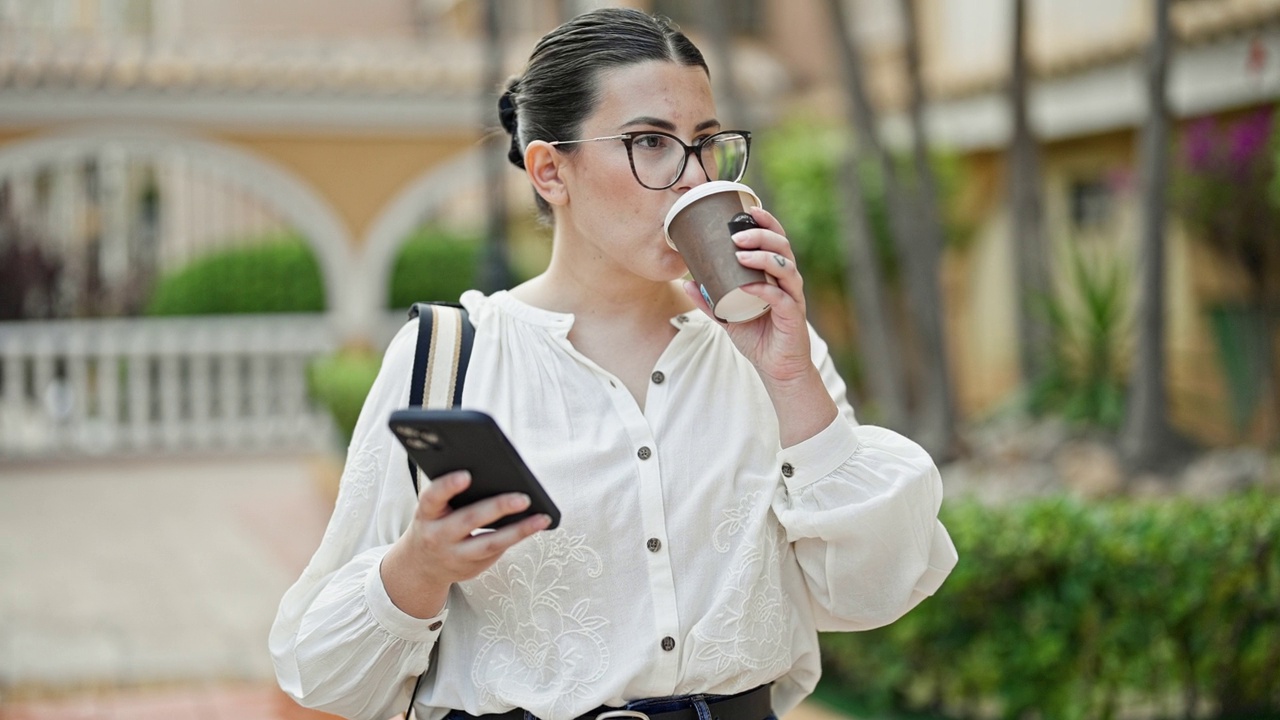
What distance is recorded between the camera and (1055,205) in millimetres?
10633

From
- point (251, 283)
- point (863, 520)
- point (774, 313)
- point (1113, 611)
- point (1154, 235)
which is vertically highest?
point (774, 313)

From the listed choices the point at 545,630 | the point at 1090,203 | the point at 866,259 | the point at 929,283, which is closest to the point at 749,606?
the point at 545,630

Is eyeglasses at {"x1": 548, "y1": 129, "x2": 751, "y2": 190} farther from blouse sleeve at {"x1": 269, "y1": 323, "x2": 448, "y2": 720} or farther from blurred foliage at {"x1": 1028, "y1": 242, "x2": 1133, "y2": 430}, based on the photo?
blurred foliage at {"x1": 1028, "y1": 242, "x2": 1133, "y2": 430}

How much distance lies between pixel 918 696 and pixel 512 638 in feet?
9.74

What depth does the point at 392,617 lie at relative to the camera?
166 cm

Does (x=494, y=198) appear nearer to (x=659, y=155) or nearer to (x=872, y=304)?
(x=872, y=304)

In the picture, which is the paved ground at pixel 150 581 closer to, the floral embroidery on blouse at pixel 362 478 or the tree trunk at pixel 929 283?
the tree trunk at pixel 929 283

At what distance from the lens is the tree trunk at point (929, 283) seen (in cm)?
646

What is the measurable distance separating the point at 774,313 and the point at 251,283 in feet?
47.1

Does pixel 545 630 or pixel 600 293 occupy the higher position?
pixel 600 293

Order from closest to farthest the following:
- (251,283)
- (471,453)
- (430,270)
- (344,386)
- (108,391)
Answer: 1. (471,453)
2. (344,386)
3. (108,391)
4. (251,283)
5. (430,270)

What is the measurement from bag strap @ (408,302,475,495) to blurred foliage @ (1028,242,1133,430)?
5152mm

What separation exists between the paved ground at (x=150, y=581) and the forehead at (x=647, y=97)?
3.23m

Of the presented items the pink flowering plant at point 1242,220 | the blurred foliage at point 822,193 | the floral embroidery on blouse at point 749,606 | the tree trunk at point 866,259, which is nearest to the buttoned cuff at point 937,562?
the floral embroidery on blouse at point 749,606
